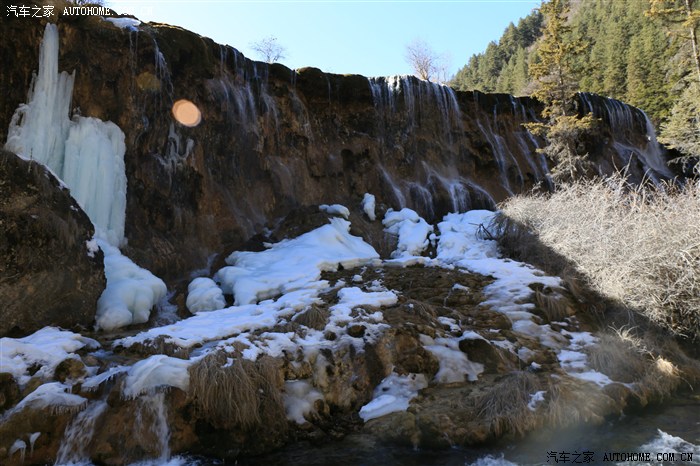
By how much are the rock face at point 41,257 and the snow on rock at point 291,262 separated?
2.73m

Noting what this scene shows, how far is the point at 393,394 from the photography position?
601 cm

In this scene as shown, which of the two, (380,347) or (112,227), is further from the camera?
(112,227)

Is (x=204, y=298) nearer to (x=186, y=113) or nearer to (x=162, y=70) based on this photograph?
(x=186, y=113)

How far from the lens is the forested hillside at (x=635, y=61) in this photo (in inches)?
734

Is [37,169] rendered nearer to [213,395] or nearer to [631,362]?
[213,395]

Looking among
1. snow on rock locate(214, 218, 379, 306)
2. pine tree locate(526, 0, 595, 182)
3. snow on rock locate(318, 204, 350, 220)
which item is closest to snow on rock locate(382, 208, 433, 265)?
snow on rock locate(214, 218, 379, 306)

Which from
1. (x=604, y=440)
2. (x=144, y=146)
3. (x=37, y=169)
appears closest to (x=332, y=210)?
(x=144, y=146)

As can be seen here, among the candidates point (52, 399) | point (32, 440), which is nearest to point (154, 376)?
point (52, 399)

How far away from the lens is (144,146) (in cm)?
1239

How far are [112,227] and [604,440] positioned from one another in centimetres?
1047

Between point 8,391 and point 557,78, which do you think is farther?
point 557,78

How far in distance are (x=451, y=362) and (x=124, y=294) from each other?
5.80 m

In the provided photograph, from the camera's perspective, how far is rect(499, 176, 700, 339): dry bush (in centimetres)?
784

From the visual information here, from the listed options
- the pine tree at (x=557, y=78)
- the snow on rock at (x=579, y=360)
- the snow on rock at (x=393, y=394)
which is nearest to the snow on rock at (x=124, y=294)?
the snow on rock at (x=393, y=394)
